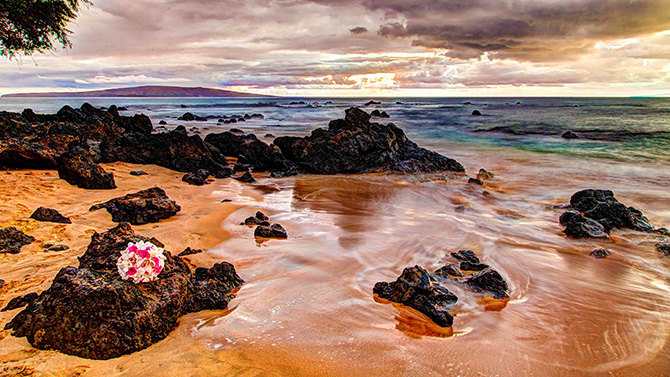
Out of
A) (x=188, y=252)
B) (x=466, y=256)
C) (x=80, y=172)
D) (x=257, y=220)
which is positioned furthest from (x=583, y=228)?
(x=80, y=172)

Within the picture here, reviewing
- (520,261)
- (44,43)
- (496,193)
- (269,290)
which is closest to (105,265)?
(269,290)

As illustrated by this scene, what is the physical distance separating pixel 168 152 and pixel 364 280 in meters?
9.76

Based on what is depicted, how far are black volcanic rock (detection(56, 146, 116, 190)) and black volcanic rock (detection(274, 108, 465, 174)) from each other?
6.66 m

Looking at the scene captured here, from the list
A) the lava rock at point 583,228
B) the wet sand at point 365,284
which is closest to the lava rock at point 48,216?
the wet sand at point 365,284

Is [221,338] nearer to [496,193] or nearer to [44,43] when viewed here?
[496,193]

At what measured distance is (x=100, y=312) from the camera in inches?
129

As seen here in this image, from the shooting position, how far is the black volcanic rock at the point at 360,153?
1380 cm

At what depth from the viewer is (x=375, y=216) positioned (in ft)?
28.4

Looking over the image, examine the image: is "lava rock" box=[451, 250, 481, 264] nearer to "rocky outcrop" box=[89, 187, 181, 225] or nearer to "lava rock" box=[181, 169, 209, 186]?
"rocky outcrop" box=[89, 187, 181, 225]

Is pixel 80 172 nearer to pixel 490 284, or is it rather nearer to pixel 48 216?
pixel 48 216

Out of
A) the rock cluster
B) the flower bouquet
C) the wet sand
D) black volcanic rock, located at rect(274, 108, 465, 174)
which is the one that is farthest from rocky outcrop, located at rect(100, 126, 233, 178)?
the rock cluster

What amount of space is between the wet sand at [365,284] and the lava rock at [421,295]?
0.14 m

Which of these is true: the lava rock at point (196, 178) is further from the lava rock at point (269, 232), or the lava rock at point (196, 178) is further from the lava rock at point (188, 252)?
the lava rock at point (188, 252)

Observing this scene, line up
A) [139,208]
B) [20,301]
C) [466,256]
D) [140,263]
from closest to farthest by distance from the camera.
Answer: [140,263] → [20,301] → [466,256] → [139,208]
